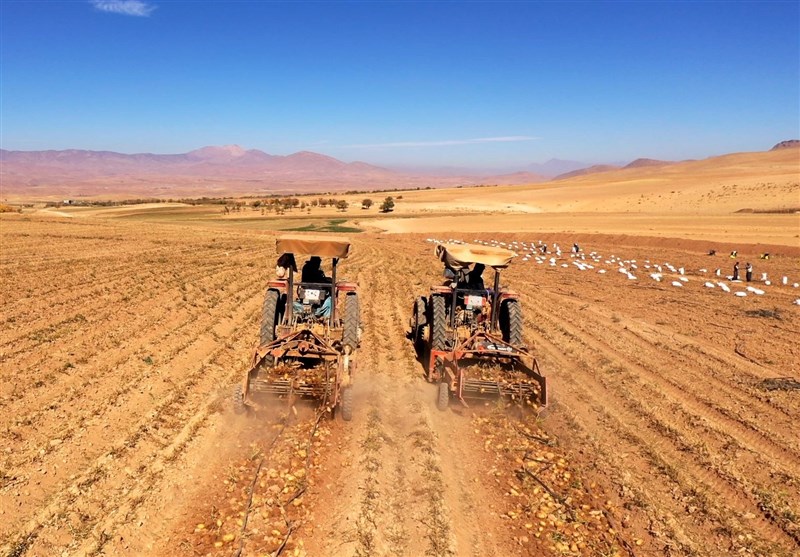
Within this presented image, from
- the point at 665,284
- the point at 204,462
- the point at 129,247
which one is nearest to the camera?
the point at 204,462

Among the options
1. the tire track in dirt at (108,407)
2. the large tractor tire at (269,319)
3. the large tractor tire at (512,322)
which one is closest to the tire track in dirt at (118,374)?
the tire track in dirt at (108,407)

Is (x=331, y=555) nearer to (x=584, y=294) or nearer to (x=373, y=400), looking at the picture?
(x=373, y=400)

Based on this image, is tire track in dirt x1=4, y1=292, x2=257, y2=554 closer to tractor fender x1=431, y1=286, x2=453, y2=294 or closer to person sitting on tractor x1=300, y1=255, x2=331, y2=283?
person sitting on tractor x1=300, y1=255, x2=331, y2=283

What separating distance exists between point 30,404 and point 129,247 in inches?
709

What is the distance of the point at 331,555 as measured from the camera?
426cm

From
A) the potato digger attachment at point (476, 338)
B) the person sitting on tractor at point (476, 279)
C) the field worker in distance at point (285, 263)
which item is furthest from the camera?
the person sitting on tractor at point (476, 279)

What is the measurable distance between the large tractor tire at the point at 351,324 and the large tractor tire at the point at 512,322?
242cm

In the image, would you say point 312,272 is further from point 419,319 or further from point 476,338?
point 476,338

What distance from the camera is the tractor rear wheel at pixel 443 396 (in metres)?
7.02

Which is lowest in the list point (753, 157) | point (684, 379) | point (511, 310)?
point (684, 379)

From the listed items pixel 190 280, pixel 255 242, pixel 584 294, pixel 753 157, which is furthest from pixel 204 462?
pixel 753 157

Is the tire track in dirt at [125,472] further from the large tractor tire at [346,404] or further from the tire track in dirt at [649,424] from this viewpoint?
the tire track in dirt at [649,424]

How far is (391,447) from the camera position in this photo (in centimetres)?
609

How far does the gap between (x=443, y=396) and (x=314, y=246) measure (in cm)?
281
